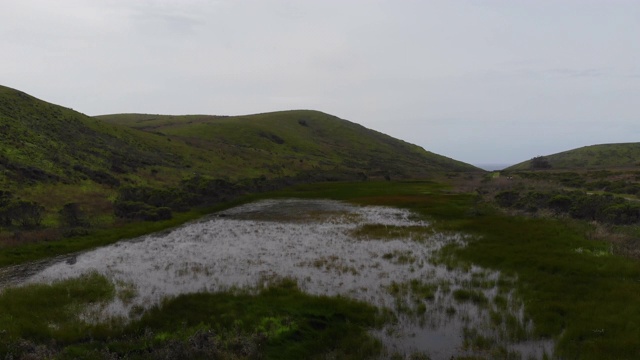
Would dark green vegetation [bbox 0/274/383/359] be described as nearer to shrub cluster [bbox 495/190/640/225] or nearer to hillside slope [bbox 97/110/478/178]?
shrub cluster [bbox 495/190/640/225]

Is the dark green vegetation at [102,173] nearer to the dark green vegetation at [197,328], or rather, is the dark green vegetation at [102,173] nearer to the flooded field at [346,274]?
the flooded field at [346,274]

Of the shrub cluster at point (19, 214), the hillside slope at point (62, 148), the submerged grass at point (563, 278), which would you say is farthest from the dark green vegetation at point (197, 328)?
the hillside slope at point (62, 148)

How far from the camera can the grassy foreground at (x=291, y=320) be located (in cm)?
1440

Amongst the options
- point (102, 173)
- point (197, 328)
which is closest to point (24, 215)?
point (102, 173)

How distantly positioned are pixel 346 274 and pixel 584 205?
30487 mm

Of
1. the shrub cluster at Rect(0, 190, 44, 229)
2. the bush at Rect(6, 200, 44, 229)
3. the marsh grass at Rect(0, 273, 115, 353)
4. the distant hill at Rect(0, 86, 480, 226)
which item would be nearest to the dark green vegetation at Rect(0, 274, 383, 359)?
the marsh grass at Rect(0, 273, 115, 353)

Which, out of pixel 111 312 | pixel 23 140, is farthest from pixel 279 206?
pixel 111 312

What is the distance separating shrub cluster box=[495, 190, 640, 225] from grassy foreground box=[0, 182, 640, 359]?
481 inches

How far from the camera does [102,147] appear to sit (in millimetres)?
77188

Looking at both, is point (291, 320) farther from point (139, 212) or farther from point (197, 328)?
point (139, 212)

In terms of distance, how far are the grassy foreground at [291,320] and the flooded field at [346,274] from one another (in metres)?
1.07

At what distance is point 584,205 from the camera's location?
41.5 m

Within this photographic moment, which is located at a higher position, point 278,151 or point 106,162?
point 278,151

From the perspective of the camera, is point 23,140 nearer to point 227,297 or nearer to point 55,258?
point 55,258
